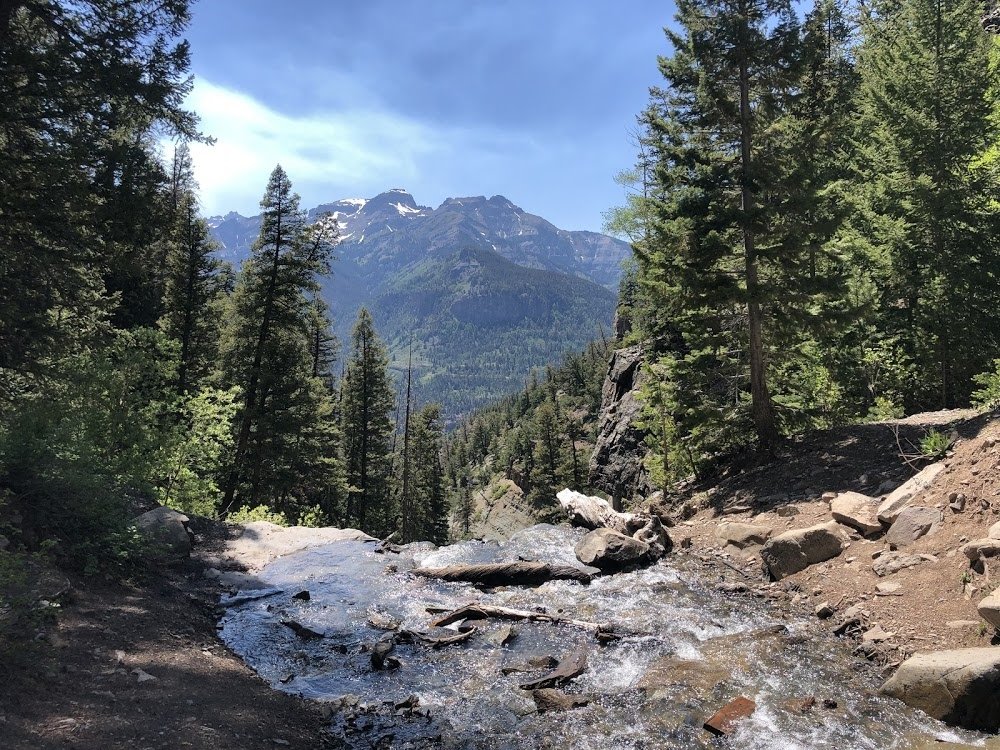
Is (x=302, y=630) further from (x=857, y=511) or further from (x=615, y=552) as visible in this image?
(x=857, y=511)

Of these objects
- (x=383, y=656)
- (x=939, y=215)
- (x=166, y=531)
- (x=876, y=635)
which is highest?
(x=939, y=215)

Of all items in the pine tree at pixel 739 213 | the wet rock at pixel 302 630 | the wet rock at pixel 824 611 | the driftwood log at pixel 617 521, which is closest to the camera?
the wet rock at pixel 824 611

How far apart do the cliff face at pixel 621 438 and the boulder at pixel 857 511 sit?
21419 millimetres

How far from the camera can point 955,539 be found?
834cm

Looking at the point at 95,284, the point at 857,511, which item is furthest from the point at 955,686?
the point at 95,284

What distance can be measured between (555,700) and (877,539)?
676 centimetres

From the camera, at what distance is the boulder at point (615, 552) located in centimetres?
1241

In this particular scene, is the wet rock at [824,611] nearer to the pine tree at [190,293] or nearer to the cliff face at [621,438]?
the cliff face at [621,438]

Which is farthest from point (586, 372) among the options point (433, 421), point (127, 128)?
point (127, 128)

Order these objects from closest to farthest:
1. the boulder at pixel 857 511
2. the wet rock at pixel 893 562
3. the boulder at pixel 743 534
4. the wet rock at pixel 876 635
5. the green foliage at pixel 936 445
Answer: the wet rock at pixel 876 635
the wet rock at pixel 893 562
the boulder at pixel 857 511
the green foliage at pixel 936 445
the boulder at pixel 743 534

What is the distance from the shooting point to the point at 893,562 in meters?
8.81

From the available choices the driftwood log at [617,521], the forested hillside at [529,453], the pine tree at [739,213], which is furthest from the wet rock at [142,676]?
the forested hillside at [529,453]

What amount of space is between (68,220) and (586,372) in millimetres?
121457

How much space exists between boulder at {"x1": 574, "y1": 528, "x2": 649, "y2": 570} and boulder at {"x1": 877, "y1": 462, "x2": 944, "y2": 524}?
4.74m
